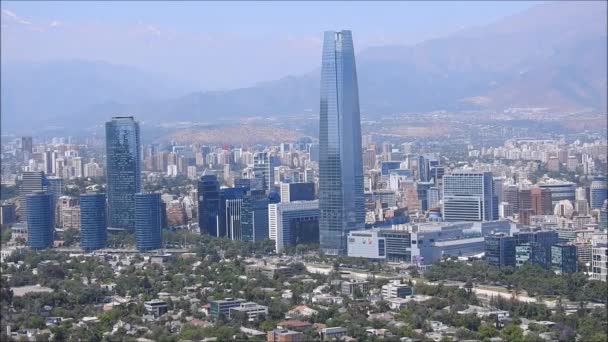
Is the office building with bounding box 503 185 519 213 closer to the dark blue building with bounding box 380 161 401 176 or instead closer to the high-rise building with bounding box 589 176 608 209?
the high-rise building with bounding box 589 176 608 209

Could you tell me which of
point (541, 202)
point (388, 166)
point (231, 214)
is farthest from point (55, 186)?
point (541, 202)

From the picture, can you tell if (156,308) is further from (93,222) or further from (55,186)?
(55,186)

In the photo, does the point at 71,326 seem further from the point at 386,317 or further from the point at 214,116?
the point at 214,116

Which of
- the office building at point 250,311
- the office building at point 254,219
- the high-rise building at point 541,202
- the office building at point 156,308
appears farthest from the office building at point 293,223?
the office building at point 250,311

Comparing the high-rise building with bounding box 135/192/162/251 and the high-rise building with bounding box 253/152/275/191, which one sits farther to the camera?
the high-rise building with bounding box 253/152/275/191

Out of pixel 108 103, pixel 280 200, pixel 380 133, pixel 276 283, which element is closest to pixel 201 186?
pixel 280 200

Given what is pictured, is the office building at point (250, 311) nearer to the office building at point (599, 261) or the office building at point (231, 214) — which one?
the office building at point (599, 261)

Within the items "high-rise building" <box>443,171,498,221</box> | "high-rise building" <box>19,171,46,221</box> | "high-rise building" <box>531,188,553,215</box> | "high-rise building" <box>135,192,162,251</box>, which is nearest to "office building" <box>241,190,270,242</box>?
"high-rise building" <box>135,192,162,251</box>
